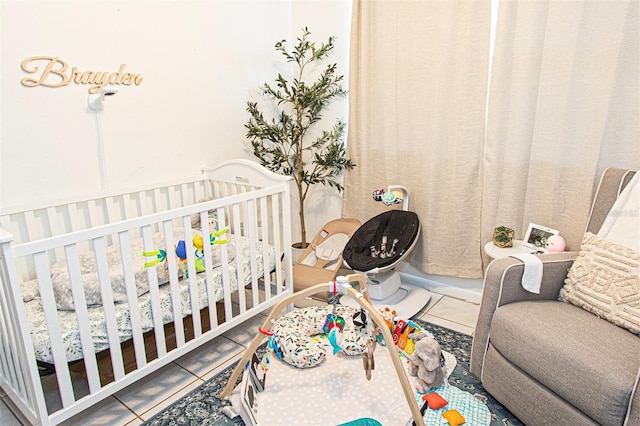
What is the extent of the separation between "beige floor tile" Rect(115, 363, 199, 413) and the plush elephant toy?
3.52 ft

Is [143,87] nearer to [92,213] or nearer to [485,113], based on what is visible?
[92,213]

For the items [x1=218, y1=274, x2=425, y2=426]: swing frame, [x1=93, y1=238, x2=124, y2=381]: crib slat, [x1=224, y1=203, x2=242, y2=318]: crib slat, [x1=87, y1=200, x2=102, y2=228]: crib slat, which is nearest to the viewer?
[x1=218, y1=274, x2=425, y2=426]: swing frame

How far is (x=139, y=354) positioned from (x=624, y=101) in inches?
101

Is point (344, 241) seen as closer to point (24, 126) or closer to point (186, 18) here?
point (186, 18)

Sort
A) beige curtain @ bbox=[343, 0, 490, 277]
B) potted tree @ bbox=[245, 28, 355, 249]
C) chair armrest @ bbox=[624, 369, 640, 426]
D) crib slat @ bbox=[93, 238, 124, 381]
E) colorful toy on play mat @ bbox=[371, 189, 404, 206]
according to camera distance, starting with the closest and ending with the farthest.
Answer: chair armrest @ bbox=[624, 369, 640, 426]
crib slat @ bbox=[93, 238, 124, 381]
beige curtain @ bbox=[343, 0, 490, 277]
colorful toy on play mat @ bbox=[371, 189, 404, 206]
potted tree @ bbox=[245, 28, 355, 249]

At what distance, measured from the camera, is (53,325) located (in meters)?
1.45

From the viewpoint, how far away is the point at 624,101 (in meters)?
2.00

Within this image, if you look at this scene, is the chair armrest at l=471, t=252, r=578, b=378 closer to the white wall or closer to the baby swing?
the baby swing

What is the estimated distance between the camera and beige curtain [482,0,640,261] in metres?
1.99

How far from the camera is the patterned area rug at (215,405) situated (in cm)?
168

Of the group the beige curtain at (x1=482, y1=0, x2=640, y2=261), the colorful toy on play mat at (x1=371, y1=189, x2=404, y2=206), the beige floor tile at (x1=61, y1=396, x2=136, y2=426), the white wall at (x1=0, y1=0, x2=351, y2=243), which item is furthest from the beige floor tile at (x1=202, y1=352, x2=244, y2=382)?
the beige curtain at (x1=482, y1=0, x2=640, y2=261)

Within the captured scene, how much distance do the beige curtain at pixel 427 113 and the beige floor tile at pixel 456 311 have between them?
19 cm

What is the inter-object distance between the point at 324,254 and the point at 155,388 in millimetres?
1399

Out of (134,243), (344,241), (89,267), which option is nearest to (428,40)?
(344,241)
